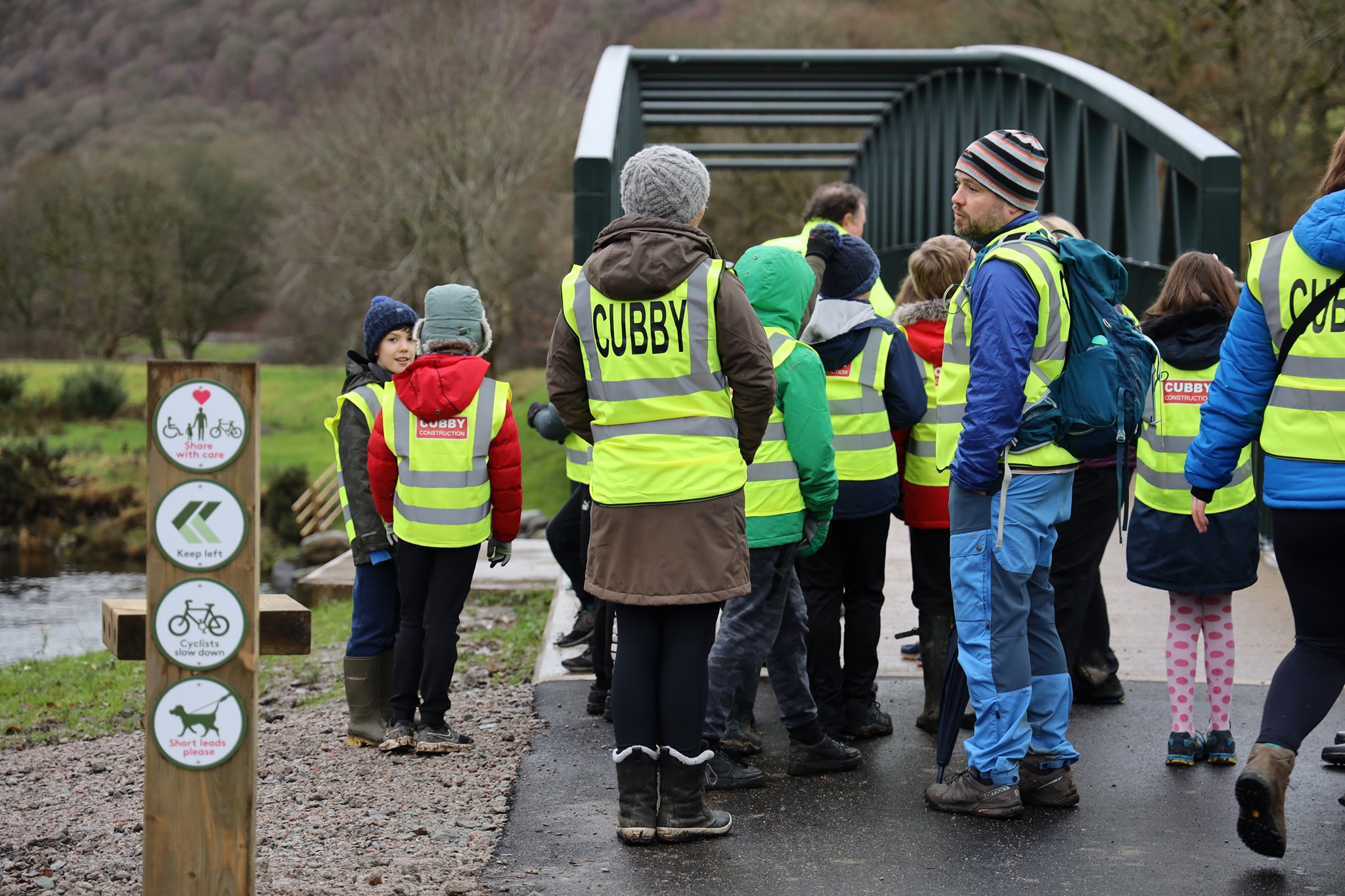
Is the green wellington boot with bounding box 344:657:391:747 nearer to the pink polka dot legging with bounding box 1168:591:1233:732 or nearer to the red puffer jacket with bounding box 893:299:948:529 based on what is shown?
the red puffer jacket with bounding box 893:299:948:529

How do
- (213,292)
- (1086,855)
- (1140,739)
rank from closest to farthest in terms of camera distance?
(1086,855)
(1140,739)
(213,292)

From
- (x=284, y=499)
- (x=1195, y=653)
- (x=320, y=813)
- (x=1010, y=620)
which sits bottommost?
(x=284, y=499)

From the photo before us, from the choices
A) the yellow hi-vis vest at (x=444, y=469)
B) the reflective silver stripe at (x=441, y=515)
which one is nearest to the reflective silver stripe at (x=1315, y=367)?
the yellow hi-vis vest at (x=444, y=469)

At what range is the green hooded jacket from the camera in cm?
426

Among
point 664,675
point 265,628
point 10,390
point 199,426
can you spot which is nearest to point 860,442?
point 664,675

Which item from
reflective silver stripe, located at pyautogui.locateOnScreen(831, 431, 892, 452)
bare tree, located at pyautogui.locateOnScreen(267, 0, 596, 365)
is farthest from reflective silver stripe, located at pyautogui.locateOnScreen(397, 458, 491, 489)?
bare tree, located at pyautogui.locateOnScreen(267, 0, 596, 365)

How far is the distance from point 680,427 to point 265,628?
1.30m

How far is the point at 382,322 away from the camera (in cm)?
527

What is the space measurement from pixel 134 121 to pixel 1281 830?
181ft

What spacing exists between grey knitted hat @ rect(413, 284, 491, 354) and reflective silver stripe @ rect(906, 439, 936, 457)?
168 cm

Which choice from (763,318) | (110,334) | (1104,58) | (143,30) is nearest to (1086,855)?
(763,318)

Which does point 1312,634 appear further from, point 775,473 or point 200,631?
point 200,631

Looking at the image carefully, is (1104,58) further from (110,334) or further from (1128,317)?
(110,334)

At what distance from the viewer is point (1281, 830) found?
3412 mm
